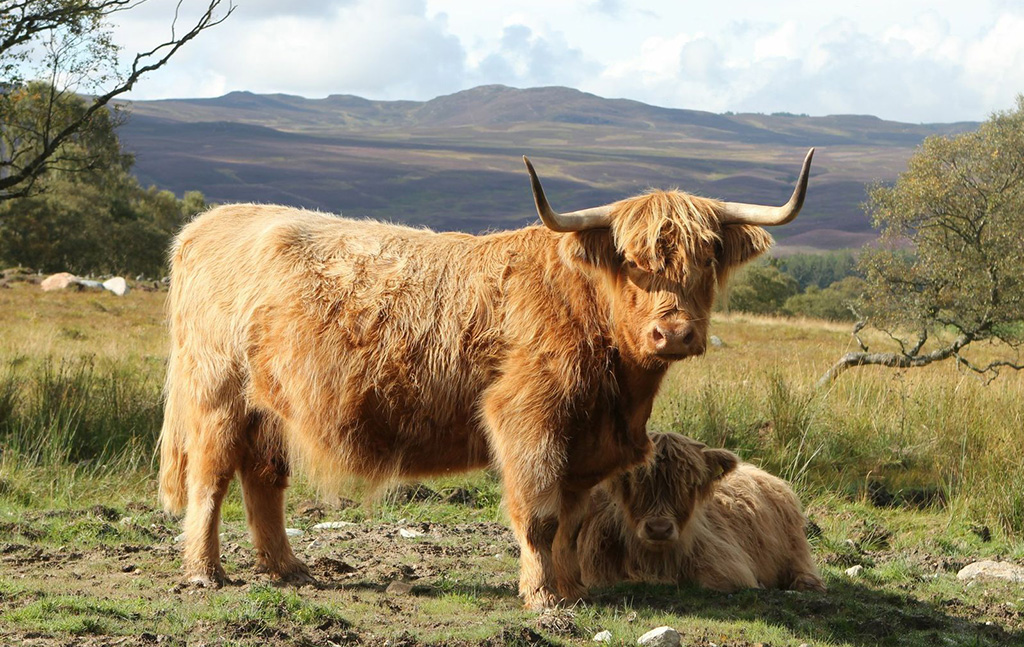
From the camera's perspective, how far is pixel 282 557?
5.00m

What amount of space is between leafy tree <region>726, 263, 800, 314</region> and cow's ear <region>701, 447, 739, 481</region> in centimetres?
3271

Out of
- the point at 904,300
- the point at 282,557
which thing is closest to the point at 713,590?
the point at 282,557

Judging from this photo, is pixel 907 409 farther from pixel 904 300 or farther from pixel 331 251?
pixel 904 300

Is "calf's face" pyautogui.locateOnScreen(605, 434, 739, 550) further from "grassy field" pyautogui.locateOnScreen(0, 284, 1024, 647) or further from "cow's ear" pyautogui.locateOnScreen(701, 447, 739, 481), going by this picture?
"grassy field" pyautogui.locateOnScreen(0, 284, 1024, 647)

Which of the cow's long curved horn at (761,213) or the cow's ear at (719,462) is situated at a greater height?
the cow's long curved horn at (761,213)

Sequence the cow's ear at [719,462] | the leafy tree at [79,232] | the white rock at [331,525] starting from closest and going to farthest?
the cow's ear at [719,462] < the white rock at [331,525] < the leafy tree at [79,232]

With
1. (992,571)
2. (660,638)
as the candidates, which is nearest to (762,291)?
(992,571)

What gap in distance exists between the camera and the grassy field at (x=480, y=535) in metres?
4.05

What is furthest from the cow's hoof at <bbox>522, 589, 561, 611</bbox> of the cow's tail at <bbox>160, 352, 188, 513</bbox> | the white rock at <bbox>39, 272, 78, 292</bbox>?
the white rock at <bbox>39, 272, 78, 292</bbox>

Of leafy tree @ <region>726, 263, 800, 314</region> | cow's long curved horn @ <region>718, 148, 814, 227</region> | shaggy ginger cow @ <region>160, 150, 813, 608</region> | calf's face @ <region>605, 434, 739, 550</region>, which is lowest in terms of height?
leafy tree @ <region>726, 263, 800, 314</region>

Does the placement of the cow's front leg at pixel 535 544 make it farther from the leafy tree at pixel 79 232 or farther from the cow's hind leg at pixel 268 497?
the leafy tree at pixel 79 232

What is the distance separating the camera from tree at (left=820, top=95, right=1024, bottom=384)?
14.6m

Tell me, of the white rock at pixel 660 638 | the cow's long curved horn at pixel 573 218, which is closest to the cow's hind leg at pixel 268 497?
the cow's long curved horn at pixel 573 218

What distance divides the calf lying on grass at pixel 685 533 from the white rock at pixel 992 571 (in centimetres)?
88
